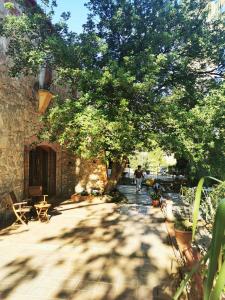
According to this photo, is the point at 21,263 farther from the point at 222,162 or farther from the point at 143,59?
the point at 222,162

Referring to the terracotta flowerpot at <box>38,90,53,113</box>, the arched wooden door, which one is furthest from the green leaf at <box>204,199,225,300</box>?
the arched wooden door

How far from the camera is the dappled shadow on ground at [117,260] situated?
407 cm

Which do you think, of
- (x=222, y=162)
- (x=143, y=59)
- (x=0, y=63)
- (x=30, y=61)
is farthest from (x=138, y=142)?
(x=0, y=63)

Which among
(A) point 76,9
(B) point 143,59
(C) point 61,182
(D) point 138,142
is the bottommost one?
(C) point 61,182

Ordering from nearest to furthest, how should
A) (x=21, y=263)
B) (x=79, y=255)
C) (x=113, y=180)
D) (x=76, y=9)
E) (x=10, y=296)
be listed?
(x=10, y=296) → (x=21, y=263) → (x=79, y=255) → (x=76, y=9) → (x=113, y=180)

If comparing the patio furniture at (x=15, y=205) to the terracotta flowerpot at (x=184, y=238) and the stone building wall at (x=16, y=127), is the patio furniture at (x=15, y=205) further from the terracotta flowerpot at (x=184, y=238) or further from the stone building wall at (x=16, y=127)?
the terracotta flowerpot at (x=184, y=238)

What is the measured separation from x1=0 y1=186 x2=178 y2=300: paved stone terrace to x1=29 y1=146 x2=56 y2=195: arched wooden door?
3.10 meters

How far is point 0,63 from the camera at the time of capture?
754 cm

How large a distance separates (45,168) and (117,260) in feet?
24.1

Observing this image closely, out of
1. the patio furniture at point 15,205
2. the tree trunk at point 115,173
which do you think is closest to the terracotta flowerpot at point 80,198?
the tree trunk at point 115,173

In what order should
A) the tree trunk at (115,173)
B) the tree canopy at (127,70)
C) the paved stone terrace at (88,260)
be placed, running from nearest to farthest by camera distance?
the paved stone terrace at (88,260) < the tree canopy at (127,70) < the tree trunk at (115,173)

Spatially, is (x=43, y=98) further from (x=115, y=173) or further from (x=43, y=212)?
(x=115, y=173)

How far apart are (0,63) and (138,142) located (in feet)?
13.6

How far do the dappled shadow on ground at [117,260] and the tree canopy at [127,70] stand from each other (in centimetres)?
211
